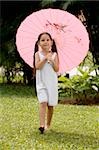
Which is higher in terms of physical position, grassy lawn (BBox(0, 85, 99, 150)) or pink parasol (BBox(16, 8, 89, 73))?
pink parasol (BBox(16, 8, 89, 73))

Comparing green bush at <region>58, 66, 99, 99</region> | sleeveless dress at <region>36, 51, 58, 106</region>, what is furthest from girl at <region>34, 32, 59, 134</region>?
green bush at <region>58, 66, 99, 99</region>

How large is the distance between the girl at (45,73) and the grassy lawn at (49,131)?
0.38 metres

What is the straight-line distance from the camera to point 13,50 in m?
12.1

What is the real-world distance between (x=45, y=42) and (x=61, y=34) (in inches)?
16.6

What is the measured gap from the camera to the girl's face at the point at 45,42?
7.00 meters

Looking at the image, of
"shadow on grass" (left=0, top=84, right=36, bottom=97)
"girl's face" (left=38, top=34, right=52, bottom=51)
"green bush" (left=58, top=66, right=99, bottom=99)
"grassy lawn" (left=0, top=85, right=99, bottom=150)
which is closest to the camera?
"grassy lawn" (left=0, top=85, right=99, bottom=150)

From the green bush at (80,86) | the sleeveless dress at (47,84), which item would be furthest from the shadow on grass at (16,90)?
the sleeveless dress at (47,84)

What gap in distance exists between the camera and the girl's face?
7.00m

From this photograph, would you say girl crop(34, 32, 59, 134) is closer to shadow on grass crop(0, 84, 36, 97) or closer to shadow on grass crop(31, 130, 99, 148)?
shadow on grass crop(31, 130, 99, 148)

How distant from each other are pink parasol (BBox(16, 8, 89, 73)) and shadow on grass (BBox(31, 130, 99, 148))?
0.90 metres

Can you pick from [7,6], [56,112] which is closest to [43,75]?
[56,112]

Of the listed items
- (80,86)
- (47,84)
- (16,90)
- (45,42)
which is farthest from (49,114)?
(16,90)

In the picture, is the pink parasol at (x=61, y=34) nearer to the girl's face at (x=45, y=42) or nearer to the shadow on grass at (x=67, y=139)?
the girl's face at (x=45, y=42)

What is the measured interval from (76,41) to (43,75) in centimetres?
68
